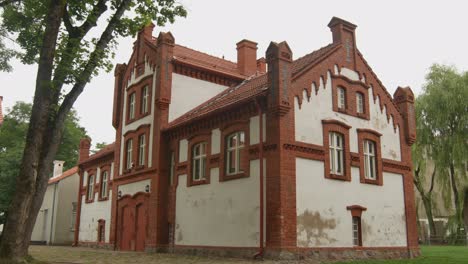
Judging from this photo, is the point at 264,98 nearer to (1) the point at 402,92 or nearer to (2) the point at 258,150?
(2) the point at 258,150

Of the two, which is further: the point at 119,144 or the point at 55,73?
the point at 119,144

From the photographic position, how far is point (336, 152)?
61.4ft

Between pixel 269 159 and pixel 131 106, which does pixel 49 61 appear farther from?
pixel 131 106

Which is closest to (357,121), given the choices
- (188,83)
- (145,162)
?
(188,83)

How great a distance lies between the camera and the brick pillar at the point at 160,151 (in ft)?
70.5

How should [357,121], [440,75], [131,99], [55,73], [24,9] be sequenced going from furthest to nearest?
[440,75] → [131,99] → [357,121] → [24,9] → [55,73]

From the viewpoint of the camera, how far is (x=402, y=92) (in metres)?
22.4

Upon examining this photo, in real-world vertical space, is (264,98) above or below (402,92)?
below

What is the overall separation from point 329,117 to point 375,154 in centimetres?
330

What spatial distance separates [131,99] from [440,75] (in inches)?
838

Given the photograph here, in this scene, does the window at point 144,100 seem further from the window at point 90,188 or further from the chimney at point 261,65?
the window at point 90,188

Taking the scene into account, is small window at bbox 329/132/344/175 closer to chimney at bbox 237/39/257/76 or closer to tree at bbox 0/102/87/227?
chimney at bbox 237/39/257/76

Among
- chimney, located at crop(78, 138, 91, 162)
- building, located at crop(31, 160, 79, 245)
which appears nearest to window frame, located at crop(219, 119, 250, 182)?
chimney, located at crop(78, 138, 91, 162)

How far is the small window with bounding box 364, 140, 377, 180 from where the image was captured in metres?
19.9
